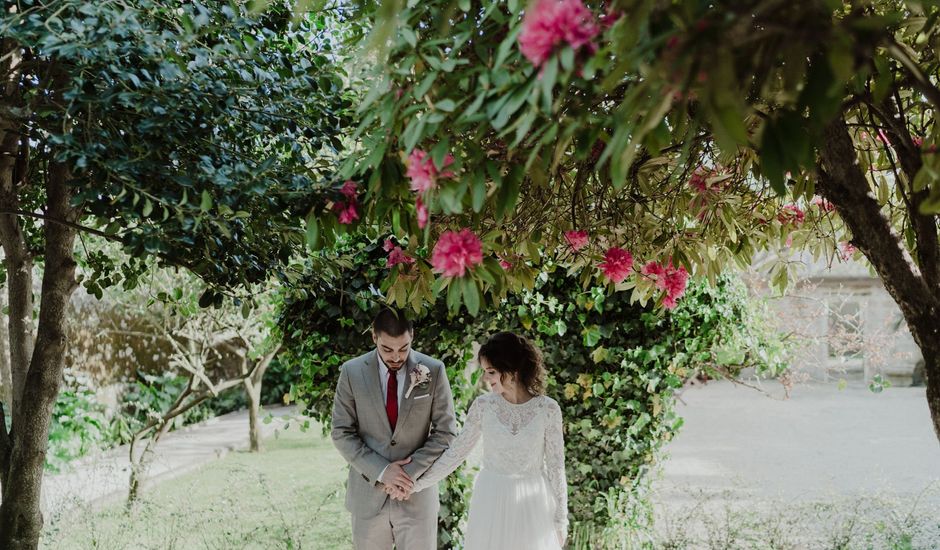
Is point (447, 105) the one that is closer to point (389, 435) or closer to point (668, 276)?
point (668, 276)

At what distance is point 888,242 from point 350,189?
59.1 inches

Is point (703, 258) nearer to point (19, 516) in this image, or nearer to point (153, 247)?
point (153, 247)

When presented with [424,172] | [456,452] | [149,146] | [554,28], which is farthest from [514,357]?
[554,28]

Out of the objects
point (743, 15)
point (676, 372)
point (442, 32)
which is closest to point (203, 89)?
point (442, 32)

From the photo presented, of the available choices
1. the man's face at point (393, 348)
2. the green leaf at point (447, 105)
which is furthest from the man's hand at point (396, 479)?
the green leaf at point (447, 105)

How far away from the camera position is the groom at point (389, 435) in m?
3.17

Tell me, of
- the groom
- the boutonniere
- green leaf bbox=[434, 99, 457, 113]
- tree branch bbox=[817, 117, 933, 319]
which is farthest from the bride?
green leaf bbox=[434, 99, 457, 113]

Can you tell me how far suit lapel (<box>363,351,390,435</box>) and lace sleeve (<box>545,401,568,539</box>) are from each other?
64 cm

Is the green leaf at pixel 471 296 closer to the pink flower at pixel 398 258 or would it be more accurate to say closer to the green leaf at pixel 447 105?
the green leaf at pixel 447 105

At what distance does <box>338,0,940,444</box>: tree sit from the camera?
110 centimetres

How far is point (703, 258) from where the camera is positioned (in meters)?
2.77

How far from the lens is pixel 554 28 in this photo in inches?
46.6

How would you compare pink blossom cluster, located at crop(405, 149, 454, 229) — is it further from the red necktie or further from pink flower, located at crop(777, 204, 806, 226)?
pink flower, located at crop(777, 204, 806, 226)

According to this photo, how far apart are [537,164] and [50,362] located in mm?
2268
